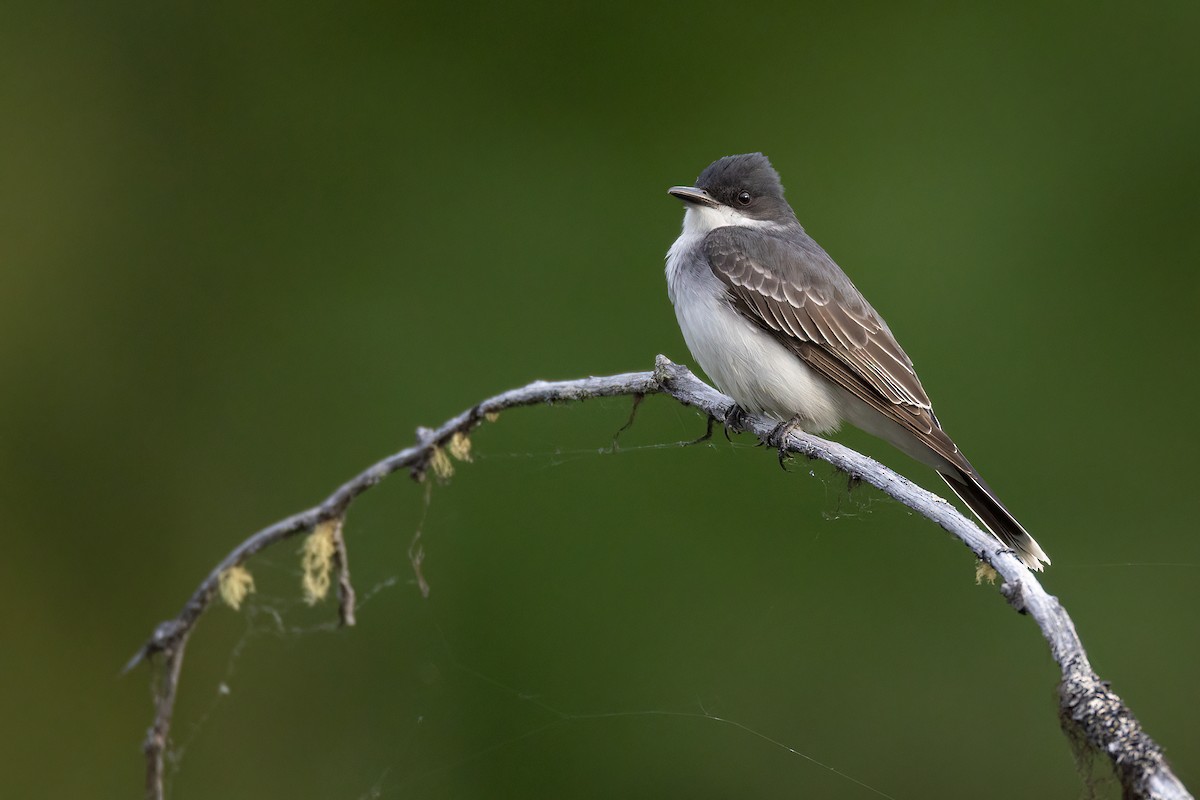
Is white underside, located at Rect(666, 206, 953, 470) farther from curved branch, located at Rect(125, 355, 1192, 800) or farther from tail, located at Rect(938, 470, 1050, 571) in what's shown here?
curved branch, located at Rect(125, 355, 1192, 800)

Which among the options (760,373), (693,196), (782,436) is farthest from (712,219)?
(782,436)

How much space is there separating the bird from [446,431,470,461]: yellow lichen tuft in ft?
4.28

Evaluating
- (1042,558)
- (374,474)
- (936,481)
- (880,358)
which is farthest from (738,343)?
(374,474)

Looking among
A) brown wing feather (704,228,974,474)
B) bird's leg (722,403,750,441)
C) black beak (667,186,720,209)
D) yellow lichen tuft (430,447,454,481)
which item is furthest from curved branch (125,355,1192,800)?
black beak (667,186,720,209)

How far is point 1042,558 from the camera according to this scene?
140 inches

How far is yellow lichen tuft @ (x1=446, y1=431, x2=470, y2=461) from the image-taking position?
2.87m

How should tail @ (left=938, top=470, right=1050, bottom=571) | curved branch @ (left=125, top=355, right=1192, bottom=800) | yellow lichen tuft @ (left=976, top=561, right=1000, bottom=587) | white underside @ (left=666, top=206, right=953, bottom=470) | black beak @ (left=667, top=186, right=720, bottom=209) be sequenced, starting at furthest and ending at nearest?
black beak @ (left=667, top=186, right=720, bottom=209), white underside @ (left=666, top=206, right=953, bottom=470), tail @ (left=938, top=470, right=1050, bottom=571), yellow lichen tuft @ (left=976, top=561, right=1000, bottom=587), curved branch @ (left=125, top=355, right=1192, bottom=800)

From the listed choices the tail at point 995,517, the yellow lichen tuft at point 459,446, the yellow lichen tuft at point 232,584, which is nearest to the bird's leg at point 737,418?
the tail at point 995,517

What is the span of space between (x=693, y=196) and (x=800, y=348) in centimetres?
89

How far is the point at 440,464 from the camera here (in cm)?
291

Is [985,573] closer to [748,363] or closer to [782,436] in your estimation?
[782,436]

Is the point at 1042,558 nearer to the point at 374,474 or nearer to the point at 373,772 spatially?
the point at 374,474

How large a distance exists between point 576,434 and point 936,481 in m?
1.68

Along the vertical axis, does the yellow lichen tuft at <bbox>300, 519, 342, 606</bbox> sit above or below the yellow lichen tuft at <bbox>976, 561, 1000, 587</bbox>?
below
